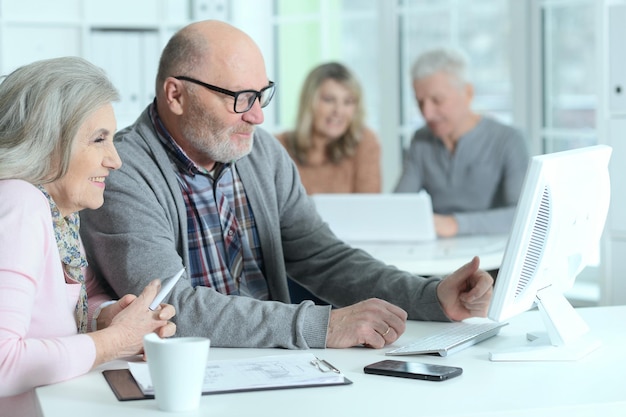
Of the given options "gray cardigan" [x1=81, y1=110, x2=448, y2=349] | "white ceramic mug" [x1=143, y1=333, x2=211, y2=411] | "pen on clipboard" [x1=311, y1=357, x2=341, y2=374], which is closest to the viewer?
"white ceramic mug" [x1=143, y1=333, x2=211, y2=411]

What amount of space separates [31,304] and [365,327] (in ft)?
1.91

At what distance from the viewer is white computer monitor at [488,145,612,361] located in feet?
5.02

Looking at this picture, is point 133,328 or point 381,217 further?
point 381,217

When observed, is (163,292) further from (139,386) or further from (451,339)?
(451,339)

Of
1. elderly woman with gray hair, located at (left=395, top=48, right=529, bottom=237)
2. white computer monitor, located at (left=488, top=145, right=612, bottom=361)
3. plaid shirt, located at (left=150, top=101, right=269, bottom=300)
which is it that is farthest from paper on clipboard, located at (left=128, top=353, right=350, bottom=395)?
elderly woman with gray hair, located at (left=395, top=48, right=529, bottom=237)

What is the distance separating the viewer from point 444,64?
382 cm

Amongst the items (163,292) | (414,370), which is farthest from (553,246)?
(163,292)

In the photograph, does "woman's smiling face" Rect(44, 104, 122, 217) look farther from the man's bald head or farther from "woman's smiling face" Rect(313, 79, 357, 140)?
"woman's smiling face" Rect(313, 79, 357, 140)

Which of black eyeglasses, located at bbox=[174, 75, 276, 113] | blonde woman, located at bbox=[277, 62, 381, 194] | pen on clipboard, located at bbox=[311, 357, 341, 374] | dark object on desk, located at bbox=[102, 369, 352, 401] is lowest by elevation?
dark object on desk, located at bbox=[102, 369, 352, 401]

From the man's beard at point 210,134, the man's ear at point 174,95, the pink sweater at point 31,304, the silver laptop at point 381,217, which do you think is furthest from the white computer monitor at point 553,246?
the silver laptop at point 381,217

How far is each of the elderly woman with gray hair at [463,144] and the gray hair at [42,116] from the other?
2.32 meters

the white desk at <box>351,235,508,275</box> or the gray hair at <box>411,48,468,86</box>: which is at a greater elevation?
the gray hair at <box>411,48,468,86</box>

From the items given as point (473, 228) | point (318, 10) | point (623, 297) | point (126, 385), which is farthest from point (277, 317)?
point (318, 10)

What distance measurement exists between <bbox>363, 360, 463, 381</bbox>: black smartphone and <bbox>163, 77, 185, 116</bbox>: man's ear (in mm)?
865
